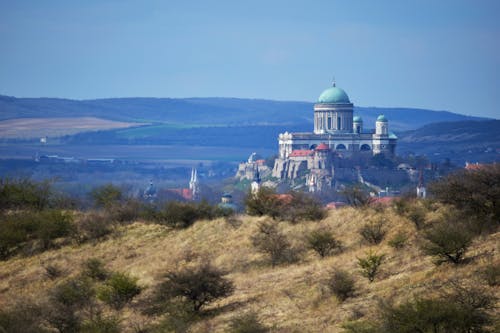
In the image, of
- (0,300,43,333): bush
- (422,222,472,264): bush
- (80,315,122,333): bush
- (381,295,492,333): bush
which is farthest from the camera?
(422,222,472,264): bush

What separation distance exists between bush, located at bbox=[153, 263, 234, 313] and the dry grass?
44 cm

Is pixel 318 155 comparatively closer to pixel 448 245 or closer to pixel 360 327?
pixel 448 245

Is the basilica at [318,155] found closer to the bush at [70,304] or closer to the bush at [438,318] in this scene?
the bush at [70,304]

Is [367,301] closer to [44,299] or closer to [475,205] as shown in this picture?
[475,205]

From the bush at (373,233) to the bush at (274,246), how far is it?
2235mm

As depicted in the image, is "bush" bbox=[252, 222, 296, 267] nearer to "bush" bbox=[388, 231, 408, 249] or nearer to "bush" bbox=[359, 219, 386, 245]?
"bush" bbox=[359, 219, 386, 245]

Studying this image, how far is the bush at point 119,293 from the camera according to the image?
31656 millimetres

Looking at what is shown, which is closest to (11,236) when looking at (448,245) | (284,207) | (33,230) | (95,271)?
(33,230)

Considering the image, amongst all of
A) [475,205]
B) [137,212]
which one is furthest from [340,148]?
[475,205]

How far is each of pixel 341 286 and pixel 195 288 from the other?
426cm

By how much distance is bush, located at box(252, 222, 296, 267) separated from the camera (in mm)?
34750

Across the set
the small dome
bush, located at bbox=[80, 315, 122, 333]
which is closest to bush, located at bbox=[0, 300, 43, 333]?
bush, located at bbox=[80, 315, 122, 333]

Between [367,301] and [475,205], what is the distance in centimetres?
667

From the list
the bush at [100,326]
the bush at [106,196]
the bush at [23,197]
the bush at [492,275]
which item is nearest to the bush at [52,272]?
the bush at [100,326]
